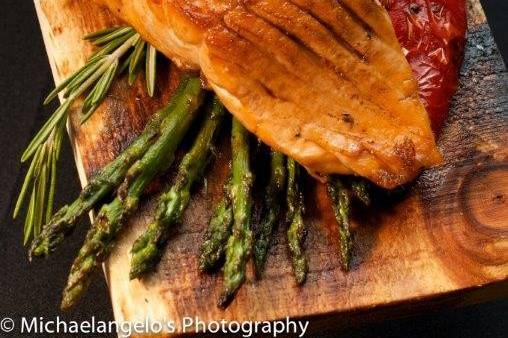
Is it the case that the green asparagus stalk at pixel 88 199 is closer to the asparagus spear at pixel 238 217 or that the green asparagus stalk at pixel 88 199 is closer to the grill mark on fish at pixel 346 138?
the asparagus spear at pixel 238 217

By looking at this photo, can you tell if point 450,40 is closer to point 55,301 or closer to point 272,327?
point 272,327

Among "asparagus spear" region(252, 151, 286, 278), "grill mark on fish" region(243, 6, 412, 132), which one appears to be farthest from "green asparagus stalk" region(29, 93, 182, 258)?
"grill mark on fish" region(243, 6, 412, 132)

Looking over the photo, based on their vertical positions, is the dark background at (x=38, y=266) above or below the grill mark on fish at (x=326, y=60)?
below

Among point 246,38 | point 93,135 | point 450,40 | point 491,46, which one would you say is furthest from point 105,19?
point 491,46

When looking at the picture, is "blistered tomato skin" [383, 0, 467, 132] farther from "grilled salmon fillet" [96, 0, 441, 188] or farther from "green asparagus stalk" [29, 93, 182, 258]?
"green asparagus stalk" [29, 93, 182, 258]

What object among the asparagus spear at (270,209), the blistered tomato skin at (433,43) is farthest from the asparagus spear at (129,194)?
the blistered tomato skin at (433,43)

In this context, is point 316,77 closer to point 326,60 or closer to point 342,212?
point 326,60
